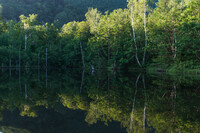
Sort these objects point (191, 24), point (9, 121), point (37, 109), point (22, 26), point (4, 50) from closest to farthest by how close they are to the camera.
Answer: point (9, 121)
point (37, 109)
point (191, 24)
point (4, 50)
point (22, 26)

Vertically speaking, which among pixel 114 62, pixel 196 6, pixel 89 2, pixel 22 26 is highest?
pixel 89 2

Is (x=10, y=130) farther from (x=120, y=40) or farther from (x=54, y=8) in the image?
(x=54, y=8)

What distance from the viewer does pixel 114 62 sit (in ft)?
114

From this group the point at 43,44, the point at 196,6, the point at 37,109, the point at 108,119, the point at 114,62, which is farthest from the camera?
the point at 43,44

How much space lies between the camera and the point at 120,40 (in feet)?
113

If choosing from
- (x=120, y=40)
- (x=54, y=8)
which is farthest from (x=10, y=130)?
(x=54, y=8)

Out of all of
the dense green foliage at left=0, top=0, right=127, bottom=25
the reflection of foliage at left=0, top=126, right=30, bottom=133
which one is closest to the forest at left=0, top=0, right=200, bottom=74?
the reflection of foliage at left=0, top=126, right=30, bottom=133

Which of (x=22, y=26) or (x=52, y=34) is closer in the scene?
(x=22, y=26)

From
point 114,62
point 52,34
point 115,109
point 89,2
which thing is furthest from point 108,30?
point 89,2

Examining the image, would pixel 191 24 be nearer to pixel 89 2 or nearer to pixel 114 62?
pixel 114 62

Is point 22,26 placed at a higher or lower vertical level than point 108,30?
higher

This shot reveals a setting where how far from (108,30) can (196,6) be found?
1681 cm

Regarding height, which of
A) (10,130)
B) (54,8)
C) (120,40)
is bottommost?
(10,130)

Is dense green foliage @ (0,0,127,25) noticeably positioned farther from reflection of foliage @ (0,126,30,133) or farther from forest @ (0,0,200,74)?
reflection of foliage @ (0,126,30,133)
